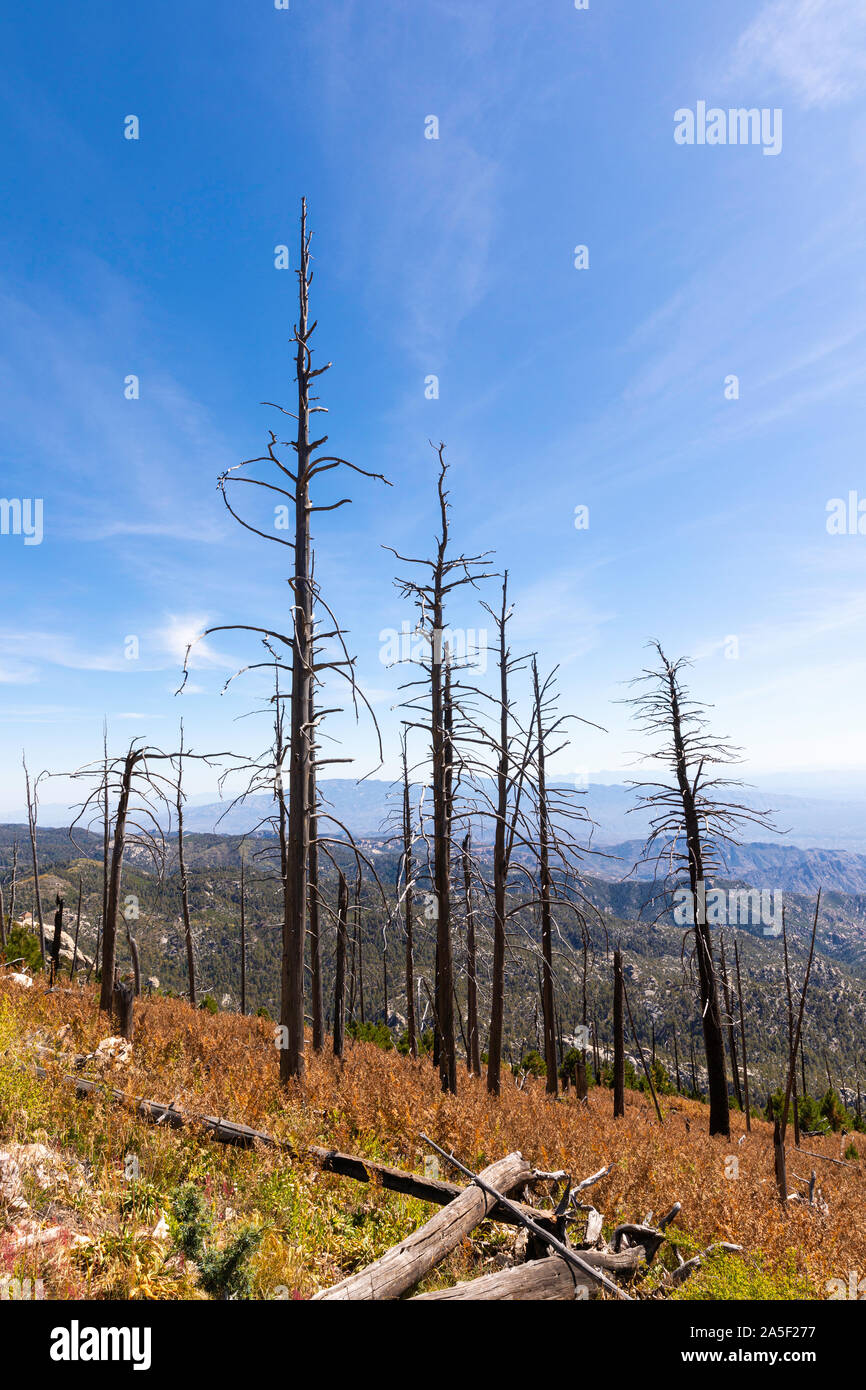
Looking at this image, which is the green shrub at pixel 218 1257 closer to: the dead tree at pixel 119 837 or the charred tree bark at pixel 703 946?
the dead tree at pixel 119 837

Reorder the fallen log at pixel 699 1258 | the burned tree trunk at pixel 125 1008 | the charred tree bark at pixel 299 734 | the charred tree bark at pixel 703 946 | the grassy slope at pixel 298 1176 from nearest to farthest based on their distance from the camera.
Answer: the grassy slope at pixel 298 1176 < the fallen log at pixel 699 1258 < the charred tree bark at pixel 299 734 < the burned tree trunk at pixel 125 1008 < the charred tree bark at pixel 703 946

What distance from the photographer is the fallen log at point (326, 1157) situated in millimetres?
5480

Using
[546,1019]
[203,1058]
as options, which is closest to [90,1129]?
[203,1058]

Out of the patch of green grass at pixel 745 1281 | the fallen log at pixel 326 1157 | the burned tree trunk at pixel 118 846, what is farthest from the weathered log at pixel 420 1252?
the burned tree trunk at pixel 118 846

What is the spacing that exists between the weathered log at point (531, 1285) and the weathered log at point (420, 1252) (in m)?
0.18

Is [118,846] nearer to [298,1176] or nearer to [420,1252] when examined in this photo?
[298,1176]

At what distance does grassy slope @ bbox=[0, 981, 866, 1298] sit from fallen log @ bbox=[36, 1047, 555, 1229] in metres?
0.12

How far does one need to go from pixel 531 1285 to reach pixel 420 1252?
82 centimetres

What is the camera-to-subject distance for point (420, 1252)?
4234 millimetres

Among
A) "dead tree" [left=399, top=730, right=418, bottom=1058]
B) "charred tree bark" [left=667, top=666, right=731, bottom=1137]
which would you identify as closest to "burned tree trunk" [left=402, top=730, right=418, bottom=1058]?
"dead tree" [left=399, top=730, right=418, bottom=1058]

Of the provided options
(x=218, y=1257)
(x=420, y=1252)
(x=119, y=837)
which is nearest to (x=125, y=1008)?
(x=119, y=837)
